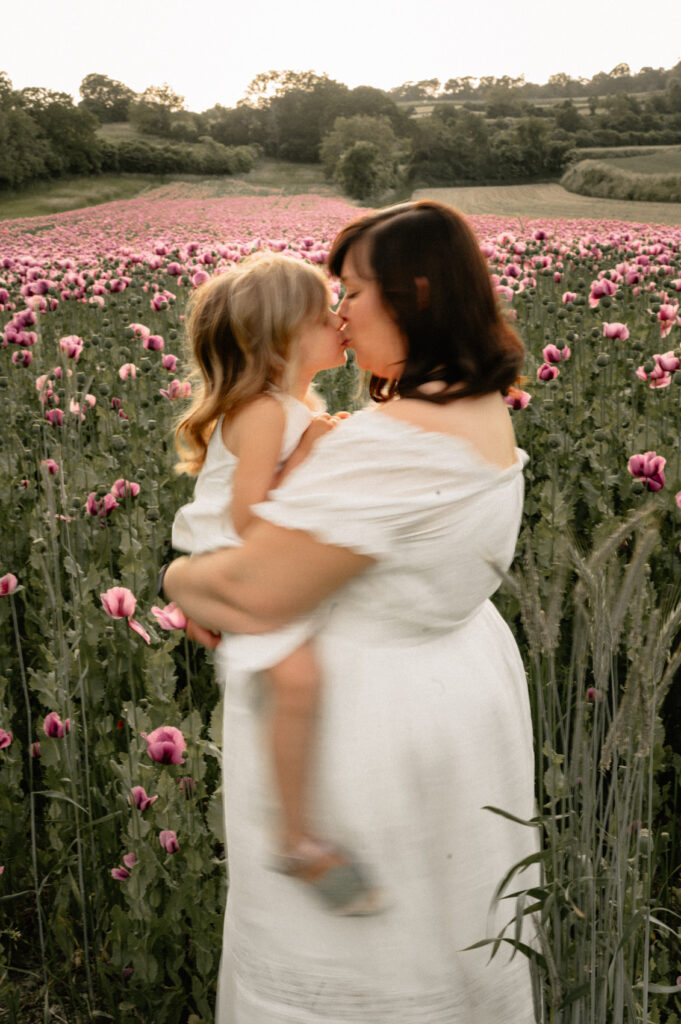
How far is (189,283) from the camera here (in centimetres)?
781

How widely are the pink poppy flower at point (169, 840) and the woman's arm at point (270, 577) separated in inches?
32.2

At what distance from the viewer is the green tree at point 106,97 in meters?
72.6

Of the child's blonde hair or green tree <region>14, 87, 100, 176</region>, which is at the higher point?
green tree <region>14, 87, 100, 176</region>

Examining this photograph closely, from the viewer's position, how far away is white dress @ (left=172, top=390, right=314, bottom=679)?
48.6 inches

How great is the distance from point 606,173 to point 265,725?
30094mm

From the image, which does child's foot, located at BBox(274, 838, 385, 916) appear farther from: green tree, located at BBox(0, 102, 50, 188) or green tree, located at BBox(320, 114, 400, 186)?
green tree, located at BBox(320, 114, 400, 186)

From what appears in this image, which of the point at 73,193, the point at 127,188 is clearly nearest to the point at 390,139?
the point at 127,188

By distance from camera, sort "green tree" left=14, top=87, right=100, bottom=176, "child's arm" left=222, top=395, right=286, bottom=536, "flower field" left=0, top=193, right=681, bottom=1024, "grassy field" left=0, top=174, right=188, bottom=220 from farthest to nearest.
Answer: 1. "green tree" left=14, top=87, right=100, bottom=176
2. "grassy field" left=0, top=174, right=188, bottom=220
3. "child's arm" left=222, top=395, right=286, bottom=536
4. "flower field" left=0, top=193, right=681, bottom=1024

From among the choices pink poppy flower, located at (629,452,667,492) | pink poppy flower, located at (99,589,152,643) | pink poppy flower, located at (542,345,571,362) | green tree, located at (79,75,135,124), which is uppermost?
green tree, located at (79,75,135,124)

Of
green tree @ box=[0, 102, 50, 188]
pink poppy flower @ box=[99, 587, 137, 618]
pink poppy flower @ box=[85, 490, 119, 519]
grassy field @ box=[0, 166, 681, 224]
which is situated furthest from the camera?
green tree @ box=[0, 102, 50, 188]

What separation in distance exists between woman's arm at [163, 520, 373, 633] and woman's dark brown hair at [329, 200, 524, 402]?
0.27 metres

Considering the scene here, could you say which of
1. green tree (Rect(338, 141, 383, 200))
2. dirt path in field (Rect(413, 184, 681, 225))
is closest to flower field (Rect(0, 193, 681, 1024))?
dirt path in field (Rect(413, 184, 681, 225))

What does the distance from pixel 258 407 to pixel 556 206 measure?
2300 cm

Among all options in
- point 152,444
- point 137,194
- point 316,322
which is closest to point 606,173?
point 137,194
